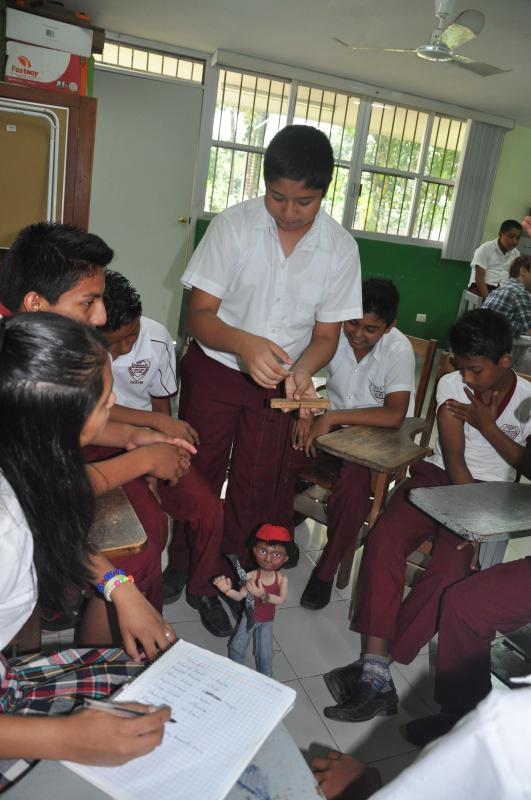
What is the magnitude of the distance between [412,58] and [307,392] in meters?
5.02

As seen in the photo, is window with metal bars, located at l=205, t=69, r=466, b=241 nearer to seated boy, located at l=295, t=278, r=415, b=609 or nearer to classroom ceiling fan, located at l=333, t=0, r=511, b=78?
classroom ceiling fan, located at l=333, t=0, r=511, b=78

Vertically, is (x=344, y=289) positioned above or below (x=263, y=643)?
above

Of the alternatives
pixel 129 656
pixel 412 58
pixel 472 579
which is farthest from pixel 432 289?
pixel 129 656

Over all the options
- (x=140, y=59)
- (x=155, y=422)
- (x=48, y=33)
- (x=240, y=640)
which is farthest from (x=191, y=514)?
(x=140, y=59)

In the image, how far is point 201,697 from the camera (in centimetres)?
87

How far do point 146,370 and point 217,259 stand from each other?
510mm

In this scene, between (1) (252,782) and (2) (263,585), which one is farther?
(2) (263,585)

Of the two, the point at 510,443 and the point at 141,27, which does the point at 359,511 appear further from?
the point at 141,27

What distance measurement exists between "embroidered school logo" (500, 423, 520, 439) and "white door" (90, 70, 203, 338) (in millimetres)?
4826

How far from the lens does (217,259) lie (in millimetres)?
1919

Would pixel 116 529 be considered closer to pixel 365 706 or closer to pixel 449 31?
pixel 365 706

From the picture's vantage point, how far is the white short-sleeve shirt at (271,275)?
6.32ft

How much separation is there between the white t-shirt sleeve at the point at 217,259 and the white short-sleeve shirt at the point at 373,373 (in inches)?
28.0

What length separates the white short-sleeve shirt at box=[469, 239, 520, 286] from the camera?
6.90 meters
